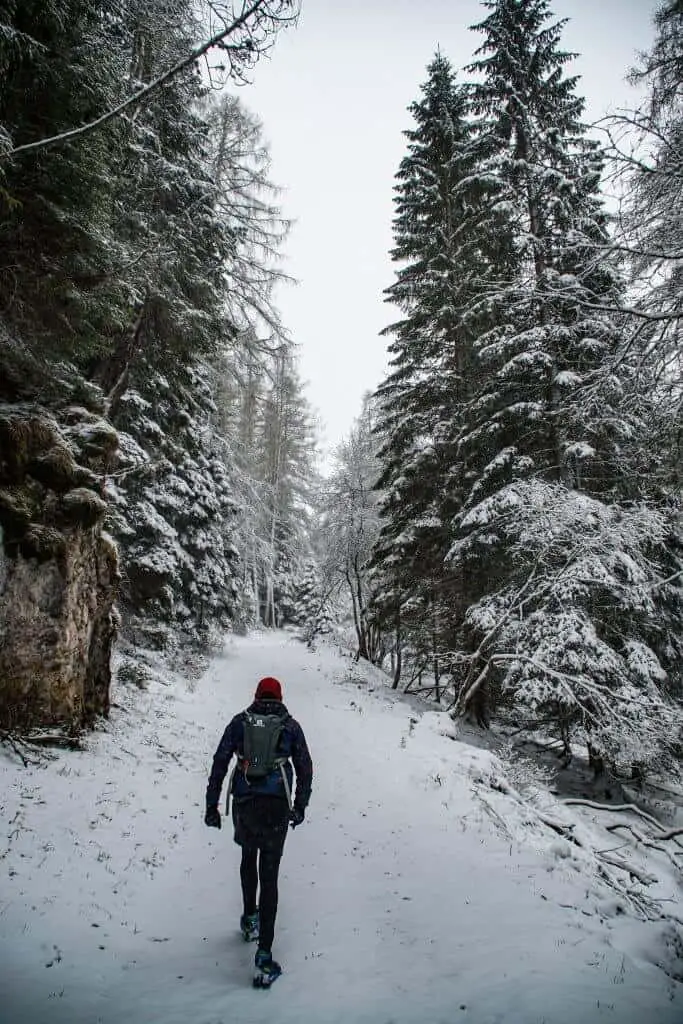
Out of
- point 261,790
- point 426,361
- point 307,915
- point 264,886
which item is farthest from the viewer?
point 426,361

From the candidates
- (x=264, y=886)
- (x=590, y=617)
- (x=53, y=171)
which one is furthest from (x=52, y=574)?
(x=590, y=617)

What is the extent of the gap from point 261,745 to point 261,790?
1.06 feet

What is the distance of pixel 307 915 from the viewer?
14.2 feet

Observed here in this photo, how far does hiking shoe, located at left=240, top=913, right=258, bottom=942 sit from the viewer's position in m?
3.85

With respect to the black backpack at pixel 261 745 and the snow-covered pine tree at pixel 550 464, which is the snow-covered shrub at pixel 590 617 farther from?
the black backpack at pixel 261 745

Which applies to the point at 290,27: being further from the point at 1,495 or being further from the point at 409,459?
the point at 409,459

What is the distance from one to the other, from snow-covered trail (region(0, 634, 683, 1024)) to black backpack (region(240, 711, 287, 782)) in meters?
1.35

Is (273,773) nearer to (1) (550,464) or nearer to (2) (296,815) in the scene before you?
(2) (296,815)

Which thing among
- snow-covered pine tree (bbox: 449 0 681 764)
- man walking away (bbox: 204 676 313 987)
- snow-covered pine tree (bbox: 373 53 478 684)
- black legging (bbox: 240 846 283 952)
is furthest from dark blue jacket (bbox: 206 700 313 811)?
snow-covered pine tree (bbox: 373 53 478 684)

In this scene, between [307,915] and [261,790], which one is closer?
[261,790]

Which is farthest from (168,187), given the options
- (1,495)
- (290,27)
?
(1,495)

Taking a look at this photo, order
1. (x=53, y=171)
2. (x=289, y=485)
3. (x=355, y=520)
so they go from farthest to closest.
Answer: (x=289, y=485) → (x=355, y=520) → (x=53, y=171)

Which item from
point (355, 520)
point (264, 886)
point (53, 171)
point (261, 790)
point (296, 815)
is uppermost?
point (53, 171)

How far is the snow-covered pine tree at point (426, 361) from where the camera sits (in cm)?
1354
